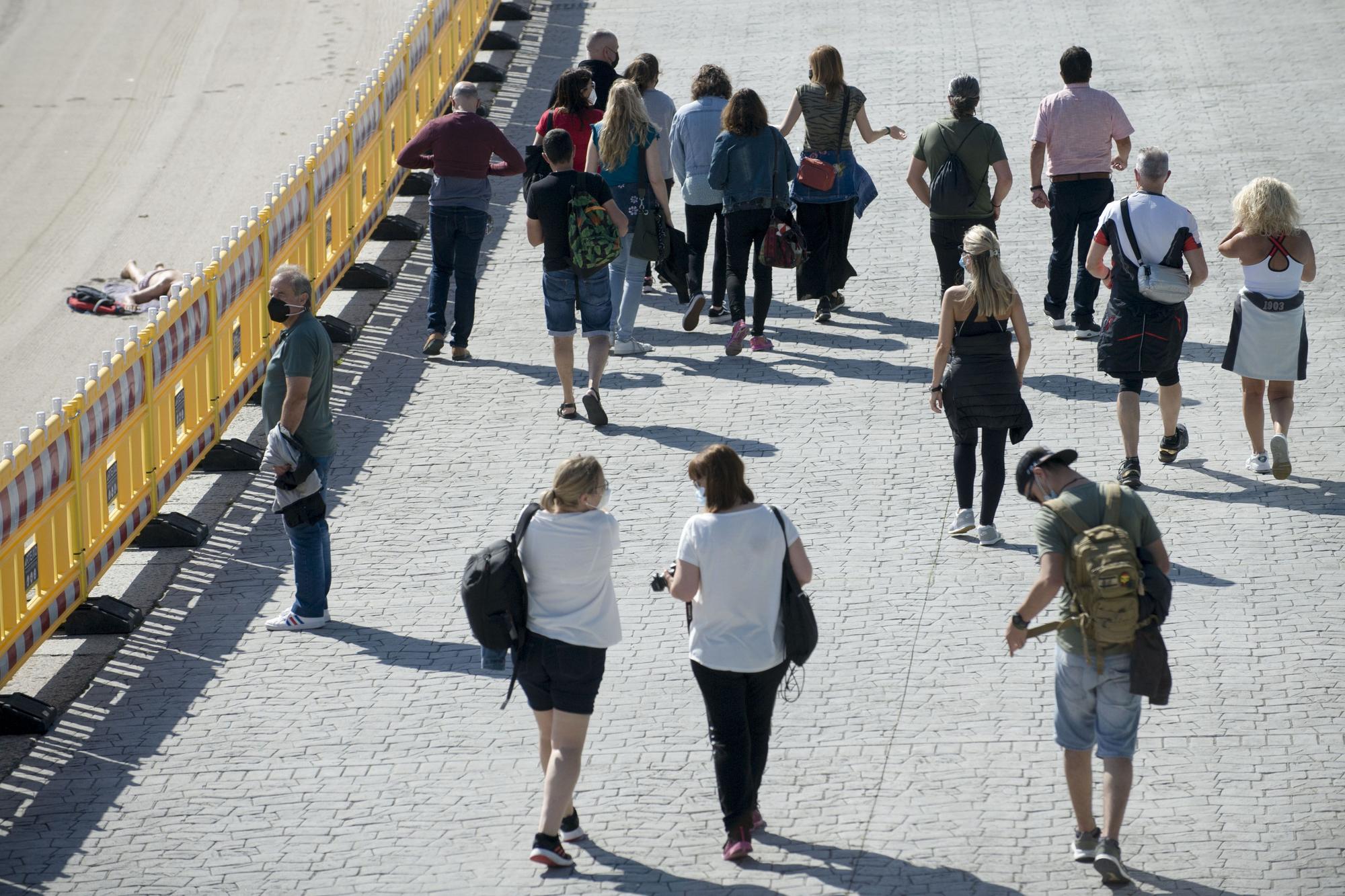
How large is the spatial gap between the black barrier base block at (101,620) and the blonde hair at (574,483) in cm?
324

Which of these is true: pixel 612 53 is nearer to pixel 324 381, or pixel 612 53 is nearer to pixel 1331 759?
pixel 324 381

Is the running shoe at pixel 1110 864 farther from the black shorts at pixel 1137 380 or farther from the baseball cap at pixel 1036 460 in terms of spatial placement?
the black shorts at pixel 1137 380

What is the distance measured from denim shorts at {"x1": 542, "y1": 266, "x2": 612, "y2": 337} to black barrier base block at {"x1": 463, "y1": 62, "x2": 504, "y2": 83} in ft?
25.1

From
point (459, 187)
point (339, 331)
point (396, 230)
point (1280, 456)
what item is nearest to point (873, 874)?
point (1280, 456)

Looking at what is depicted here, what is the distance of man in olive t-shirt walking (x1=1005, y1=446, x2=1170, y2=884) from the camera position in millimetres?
6094

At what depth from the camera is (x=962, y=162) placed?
35.7ft

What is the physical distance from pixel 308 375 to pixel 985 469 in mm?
3342

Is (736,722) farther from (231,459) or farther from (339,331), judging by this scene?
(339,331)

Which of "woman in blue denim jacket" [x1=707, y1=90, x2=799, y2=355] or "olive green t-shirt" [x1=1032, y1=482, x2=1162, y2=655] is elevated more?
"olive green t-shirt" [x1=1032, y1=482, x2=1162, y2=655]

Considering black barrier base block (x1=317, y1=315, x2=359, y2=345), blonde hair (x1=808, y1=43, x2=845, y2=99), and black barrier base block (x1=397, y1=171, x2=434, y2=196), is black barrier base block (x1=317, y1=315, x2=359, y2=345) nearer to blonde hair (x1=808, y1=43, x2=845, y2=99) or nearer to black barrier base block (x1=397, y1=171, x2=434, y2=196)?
black barrier base block (x1=397, y1=171, x2=434, y2=196)

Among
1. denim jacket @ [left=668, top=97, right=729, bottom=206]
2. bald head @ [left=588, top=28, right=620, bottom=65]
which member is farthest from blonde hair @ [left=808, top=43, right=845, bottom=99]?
bald head @ [left=588, top=28, right=620, bottom=65]

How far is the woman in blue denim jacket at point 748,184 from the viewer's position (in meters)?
11.0

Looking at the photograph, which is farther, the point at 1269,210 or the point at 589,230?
the point at 589,230

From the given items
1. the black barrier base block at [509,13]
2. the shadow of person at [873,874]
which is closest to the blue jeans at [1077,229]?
the shadow of person at [873,874]
